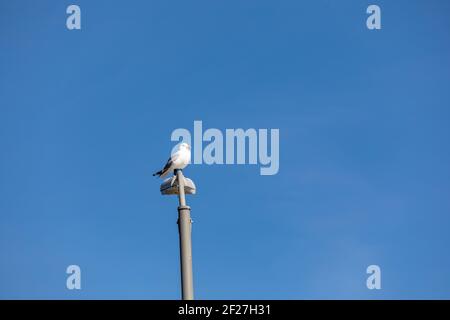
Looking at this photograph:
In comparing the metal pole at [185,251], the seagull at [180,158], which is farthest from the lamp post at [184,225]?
the seagull at [180,158]

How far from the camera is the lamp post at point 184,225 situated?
1275 centimetres

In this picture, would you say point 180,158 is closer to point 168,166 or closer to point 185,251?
point 168,166

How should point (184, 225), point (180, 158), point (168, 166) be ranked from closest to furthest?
point (184, 225) → point (180, 158) → point (168, 166)

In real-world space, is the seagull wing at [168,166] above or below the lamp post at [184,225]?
above

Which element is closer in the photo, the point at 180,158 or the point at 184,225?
the point at 184,225

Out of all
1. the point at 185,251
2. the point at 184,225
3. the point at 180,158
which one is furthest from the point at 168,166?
the point at 185,251

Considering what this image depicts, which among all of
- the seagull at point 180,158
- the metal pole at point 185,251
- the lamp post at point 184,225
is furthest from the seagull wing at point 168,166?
the metal pole at point 185,251

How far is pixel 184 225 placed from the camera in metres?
13.1

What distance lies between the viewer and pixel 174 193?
14008 millimetres

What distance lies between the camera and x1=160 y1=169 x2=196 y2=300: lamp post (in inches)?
502

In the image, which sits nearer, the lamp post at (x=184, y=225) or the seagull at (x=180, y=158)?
the lamp post at (x=184, y=225)

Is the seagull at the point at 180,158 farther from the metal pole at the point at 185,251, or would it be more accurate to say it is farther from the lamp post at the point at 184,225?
the metal pole at the point at 185,251
